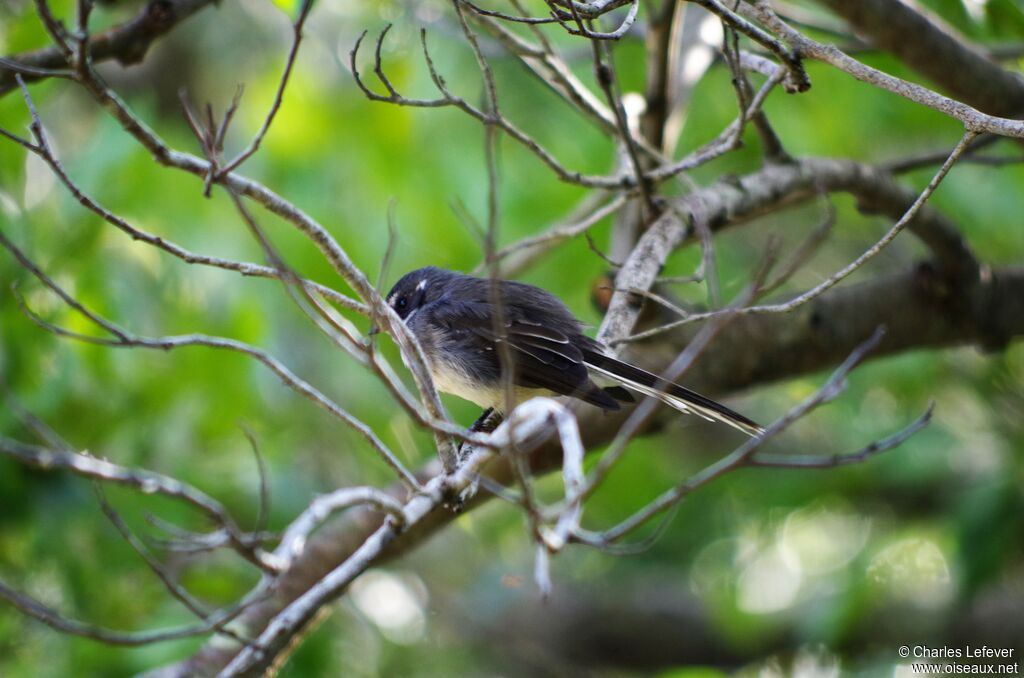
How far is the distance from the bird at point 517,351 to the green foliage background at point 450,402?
0.88 metres

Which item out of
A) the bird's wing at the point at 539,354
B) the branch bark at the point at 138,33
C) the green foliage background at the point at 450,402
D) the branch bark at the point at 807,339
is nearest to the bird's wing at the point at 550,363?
the bird's wing at the point at 539,354

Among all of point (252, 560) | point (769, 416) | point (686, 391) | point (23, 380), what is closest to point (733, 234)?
point (769, 416)

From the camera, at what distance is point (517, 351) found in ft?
12.9

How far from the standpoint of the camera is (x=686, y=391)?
3588 mm

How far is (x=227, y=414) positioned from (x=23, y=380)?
0.94m

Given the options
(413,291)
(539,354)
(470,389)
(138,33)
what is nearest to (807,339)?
(539,354)

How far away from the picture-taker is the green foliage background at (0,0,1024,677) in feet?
15.6

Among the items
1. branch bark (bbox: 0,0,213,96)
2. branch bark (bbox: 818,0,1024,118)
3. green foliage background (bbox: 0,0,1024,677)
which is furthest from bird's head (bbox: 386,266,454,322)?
branch bark (bbox: 818,0,1024,118)

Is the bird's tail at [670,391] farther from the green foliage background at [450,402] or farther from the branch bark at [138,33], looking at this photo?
the branch bark at [138,33]

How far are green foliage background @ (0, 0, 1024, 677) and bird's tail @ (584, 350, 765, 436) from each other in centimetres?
183

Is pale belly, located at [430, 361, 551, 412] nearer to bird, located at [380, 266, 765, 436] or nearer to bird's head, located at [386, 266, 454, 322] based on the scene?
bird, located at [380, 266, 765, 436]

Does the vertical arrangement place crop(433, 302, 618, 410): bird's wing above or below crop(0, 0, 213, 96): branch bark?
below

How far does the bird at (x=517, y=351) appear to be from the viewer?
362 cm

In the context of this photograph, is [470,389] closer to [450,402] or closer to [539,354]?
[539,354]
